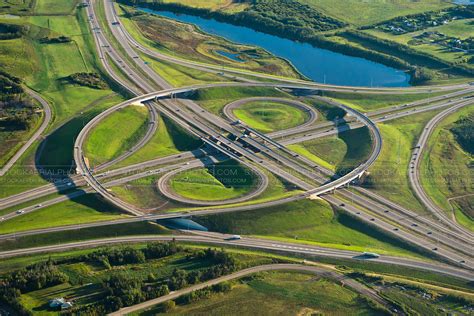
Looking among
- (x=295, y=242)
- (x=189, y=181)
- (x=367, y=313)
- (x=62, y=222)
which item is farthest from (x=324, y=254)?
→ (x=62, y=222)

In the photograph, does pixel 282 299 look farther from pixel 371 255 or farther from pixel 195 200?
pixel 195 200

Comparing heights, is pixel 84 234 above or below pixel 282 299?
above

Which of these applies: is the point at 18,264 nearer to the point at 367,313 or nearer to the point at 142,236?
the point at 142,236

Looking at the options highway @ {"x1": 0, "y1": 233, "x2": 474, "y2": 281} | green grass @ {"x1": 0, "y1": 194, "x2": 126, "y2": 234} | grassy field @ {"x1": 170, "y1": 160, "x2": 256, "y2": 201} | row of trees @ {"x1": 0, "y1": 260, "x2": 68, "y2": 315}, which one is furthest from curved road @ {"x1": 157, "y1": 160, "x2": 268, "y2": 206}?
row of trees @ {"x1": 0, "y1": 260, "x2": 68, "y2": 315}

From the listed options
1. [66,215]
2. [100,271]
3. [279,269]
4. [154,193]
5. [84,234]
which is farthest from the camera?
[154,193]

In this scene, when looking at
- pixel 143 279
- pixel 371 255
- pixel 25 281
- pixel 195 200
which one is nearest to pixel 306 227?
pixel 371 255

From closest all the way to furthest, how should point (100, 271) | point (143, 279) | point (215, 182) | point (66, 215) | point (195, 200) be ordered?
point (143, 279), point (100, 271), point (66, 215), point (195, 200), point (215, 182)
